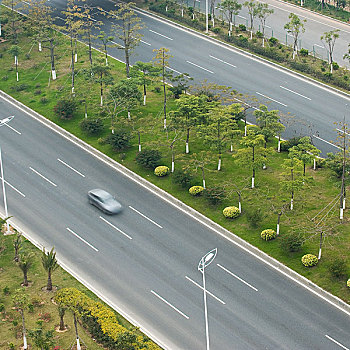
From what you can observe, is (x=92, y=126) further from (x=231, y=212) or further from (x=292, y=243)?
(x=292, y=243)

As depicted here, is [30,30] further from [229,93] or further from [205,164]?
[205,164]

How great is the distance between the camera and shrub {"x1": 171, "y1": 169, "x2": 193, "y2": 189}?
71.4m

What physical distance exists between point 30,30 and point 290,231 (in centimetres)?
5506

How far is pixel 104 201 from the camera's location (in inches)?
2726

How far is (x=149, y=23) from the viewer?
105375mm

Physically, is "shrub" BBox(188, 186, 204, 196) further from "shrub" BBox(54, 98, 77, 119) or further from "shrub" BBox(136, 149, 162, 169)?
"shrub" BBox(54, 98, 77, 119)

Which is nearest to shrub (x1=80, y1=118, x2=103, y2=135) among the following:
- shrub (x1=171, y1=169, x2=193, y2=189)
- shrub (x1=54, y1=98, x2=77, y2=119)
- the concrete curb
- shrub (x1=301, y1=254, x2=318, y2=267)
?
the concrete curb

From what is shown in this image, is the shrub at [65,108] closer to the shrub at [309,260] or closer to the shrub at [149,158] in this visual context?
the shrub at [149,158]

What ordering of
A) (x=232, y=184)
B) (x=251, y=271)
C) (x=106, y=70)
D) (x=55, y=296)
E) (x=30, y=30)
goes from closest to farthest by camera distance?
1. (x=55, y=296)
2. (x=251, y=271)
3. (x=232, y=184)
4. (x=106, y=70)
5. (x=30, y=30)

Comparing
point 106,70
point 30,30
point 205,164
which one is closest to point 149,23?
point 30,30

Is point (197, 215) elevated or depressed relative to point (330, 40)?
depressed

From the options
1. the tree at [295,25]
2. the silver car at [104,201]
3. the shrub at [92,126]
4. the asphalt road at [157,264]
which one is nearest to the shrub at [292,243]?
the asphalt road at [157,264]

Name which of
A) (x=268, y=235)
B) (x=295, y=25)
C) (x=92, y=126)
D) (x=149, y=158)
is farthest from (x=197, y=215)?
(x=295, y=25)

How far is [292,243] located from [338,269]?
194 inches
